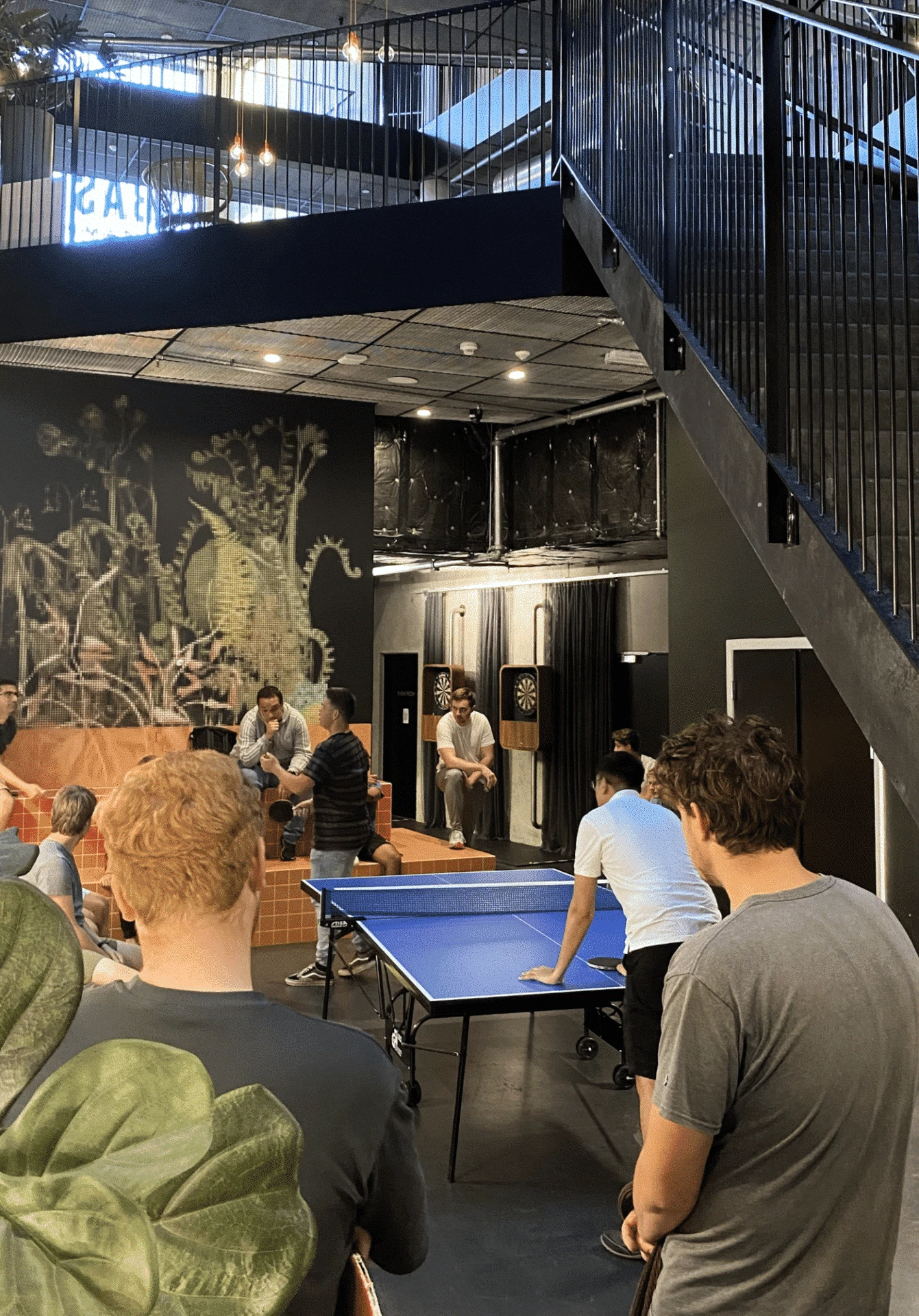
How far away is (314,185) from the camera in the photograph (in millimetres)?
12070

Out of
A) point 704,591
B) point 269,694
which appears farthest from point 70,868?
point 704,591

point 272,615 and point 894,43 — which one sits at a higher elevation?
point 894,43

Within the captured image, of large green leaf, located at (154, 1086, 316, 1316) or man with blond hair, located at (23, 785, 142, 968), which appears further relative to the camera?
man with blond hair, located at (23, 785, 142, 968)

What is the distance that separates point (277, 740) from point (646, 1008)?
4792mm

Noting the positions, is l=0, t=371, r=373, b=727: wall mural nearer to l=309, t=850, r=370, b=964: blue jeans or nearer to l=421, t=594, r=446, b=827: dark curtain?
l=309, t=850, r=370, b=964: blue jeans

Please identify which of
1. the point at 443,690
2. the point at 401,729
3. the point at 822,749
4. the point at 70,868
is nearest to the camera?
the point at 70,868

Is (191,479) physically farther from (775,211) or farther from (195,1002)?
(195,1002)

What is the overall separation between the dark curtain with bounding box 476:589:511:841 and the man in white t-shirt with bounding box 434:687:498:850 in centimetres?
230

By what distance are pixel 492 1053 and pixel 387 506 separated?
5.76m

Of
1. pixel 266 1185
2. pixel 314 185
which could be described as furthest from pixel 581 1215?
pixel 314 185

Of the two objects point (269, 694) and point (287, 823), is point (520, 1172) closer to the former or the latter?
point (287, 823)

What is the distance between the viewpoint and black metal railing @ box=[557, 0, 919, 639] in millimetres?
2629

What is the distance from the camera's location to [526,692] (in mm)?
12227

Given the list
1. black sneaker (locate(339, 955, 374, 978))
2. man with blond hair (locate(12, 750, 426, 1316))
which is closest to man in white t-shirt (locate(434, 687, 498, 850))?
black sneaker (locate(339, 955, 374, 978))
